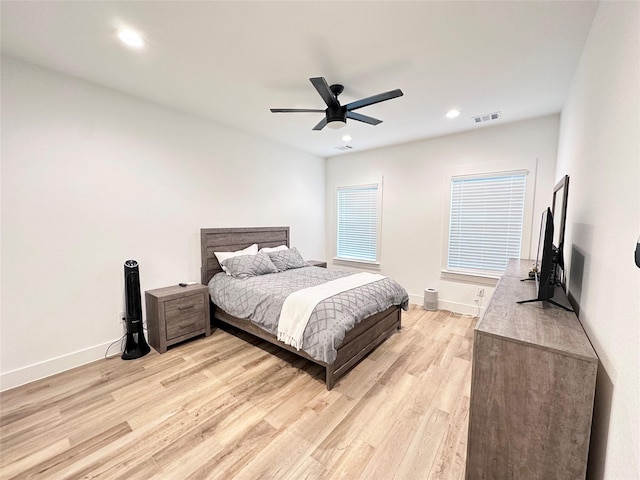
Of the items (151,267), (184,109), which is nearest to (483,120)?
(184,109)

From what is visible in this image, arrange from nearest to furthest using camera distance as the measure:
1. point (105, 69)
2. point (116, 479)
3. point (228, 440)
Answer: point (116, 479)
point (228, 440)
point (105, 69)

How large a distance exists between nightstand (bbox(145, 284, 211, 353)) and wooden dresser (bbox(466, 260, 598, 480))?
9.36 feet

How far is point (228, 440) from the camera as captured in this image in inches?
69.6

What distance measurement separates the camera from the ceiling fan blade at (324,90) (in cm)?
196

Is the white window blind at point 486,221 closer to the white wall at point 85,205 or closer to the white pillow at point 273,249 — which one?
the white pillow at point 273,249

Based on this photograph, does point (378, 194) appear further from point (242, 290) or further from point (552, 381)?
point (552, 381)

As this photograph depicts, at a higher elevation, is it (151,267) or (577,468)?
(151,267)

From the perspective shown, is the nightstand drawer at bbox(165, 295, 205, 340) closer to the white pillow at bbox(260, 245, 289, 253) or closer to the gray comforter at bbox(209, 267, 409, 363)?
the gray comforter at bbox(209, 267, 409, 363)

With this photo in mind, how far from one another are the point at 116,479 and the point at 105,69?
308 cm

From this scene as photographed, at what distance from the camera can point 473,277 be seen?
3.96 meters

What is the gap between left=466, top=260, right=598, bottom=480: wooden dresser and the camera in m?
1.11

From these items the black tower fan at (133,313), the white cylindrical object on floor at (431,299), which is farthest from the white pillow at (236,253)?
the white cylindrical object on floor at (431,299)

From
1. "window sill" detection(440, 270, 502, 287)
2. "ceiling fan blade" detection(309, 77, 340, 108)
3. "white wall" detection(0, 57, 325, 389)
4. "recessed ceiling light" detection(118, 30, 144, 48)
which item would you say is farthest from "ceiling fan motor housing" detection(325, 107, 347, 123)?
"window sill" detection(440, 270, 502, 287)

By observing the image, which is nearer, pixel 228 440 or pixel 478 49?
pixel 228 440
